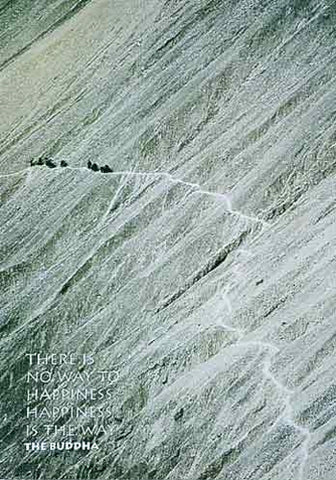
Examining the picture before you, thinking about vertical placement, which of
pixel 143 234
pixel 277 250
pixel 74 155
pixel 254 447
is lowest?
pixel 254 447

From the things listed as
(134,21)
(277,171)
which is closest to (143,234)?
(277,171)

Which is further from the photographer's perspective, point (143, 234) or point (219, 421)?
point (143, 234)

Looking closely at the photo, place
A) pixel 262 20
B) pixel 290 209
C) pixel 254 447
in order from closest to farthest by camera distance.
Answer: pixel 254 447 → pixel 290 209 → pixel 262 20

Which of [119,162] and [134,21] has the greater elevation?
[134,21]

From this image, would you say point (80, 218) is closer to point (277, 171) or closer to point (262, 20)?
point (277, 171)
